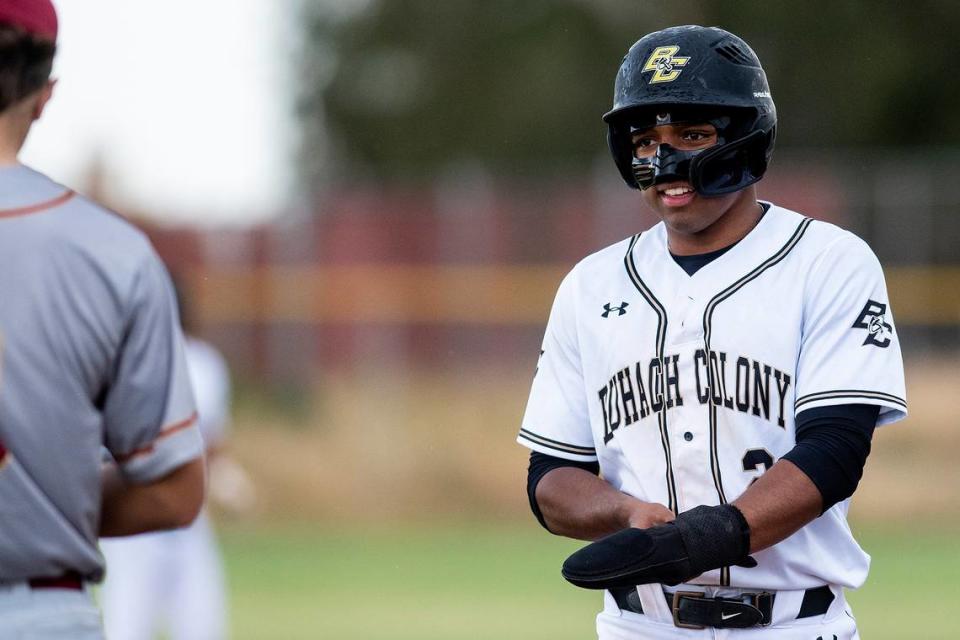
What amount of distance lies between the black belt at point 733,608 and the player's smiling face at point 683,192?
959mm

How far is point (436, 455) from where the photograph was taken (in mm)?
20438

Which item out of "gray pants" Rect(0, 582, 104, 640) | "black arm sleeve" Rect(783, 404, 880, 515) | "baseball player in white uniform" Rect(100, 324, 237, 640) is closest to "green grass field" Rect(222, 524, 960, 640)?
"baseball player in white uniform" Rect(100, 324, 237, 640)

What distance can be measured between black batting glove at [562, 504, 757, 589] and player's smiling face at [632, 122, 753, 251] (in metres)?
0.81

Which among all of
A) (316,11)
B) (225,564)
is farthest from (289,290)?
(316,11)

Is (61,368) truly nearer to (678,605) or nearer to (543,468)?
(543,468)

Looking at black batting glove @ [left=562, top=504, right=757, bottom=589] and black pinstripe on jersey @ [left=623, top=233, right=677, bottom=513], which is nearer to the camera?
black batting glove @ [left=562, top=504, right=757, bottom=589]

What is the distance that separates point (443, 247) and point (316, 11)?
20.6m

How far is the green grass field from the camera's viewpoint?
12172 millimetres

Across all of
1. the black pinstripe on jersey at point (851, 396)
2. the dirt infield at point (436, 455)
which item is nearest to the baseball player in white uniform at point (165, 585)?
the black pinstripe on jersey at point (851, 396)

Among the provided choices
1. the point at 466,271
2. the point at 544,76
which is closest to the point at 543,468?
the point at 466,271

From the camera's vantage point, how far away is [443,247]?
2355 cm

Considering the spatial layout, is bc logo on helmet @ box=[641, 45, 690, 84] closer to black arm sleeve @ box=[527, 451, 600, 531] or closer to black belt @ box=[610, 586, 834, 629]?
black arm sleeve @ box=[527, 451, 600, 531]

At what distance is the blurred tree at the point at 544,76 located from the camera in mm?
32438

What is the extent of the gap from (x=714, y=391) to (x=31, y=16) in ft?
6.19
